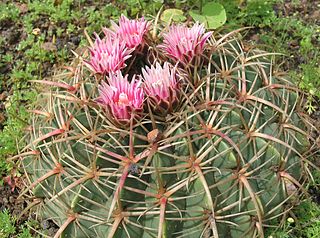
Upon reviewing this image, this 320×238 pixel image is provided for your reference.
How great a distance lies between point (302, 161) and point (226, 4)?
1.57 m

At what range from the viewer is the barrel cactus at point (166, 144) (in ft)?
6.17

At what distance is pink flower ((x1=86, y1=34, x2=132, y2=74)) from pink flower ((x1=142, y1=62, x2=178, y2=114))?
0.14m

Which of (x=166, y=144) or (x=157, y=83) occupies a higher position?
(x=157, y=83)

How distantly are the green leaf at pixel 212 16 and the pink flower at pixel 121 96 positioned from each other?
1169mm

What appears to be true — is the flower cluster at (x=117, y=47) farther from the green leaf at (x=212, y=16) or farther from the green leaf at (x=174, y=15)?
the green leaf at (x=174, y=15)

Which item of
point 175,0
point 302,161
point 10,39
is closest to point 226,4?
point 175,0

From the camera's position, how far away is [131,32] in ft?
7.09

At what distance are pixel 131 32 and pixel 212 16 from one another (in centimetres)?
102

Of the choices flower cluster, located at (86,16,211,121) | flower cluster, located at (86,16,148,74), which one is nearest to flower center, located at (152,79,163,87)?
flower cluster, located at (86,16,211,121)

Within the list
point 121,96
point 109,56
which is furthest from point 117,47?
point 121,96

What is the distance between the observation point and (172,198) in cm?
187

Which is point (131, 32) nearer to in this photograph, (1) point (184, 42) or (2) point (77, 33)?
(1) point (184, 42)

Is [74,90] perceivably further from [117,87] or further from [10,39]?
[10,39]

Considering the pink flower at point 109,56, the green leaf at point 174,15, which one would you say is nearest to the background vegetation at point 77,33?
the green leaf at point 174,15
